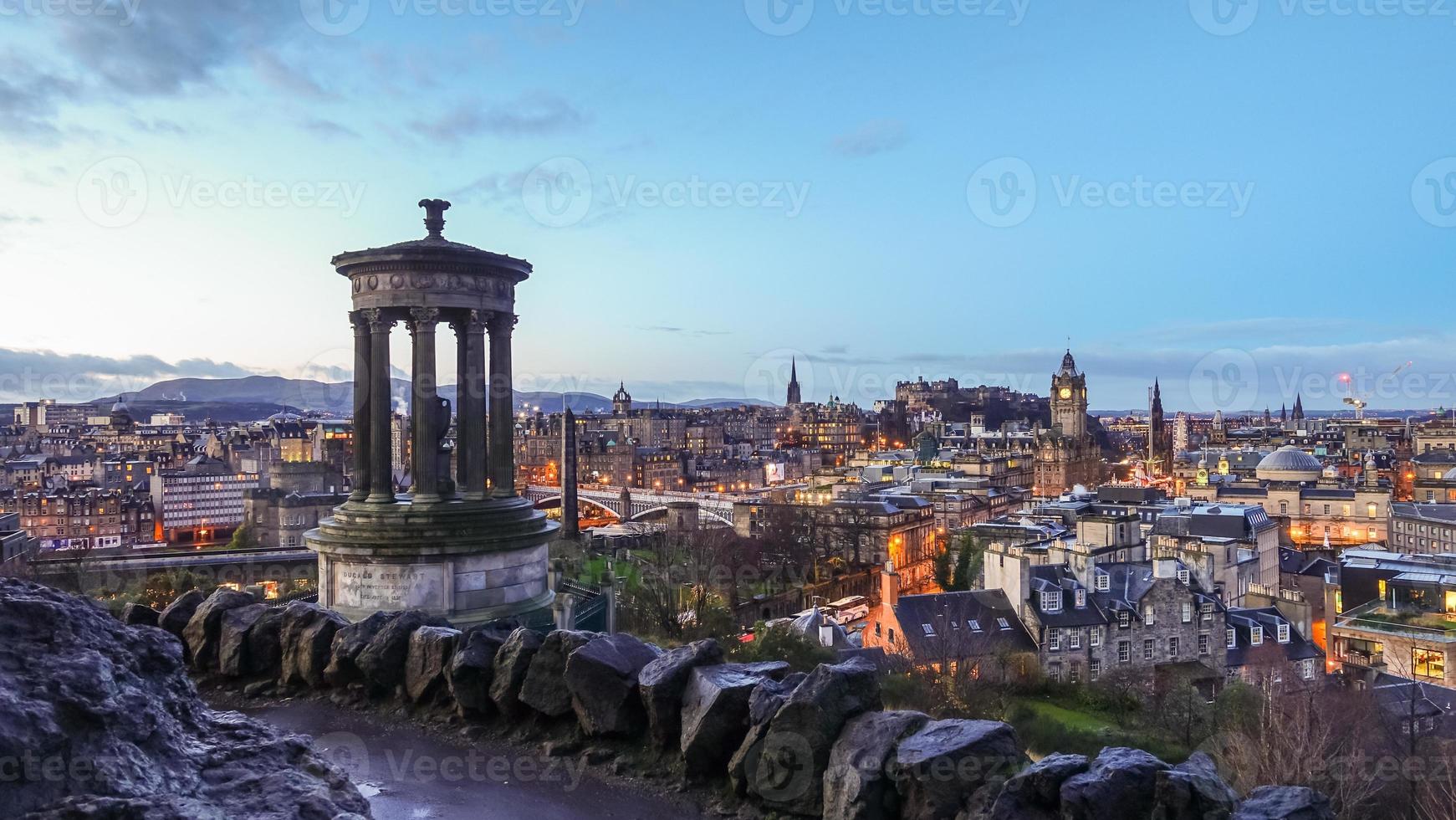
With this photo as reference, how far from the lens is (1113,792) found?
12.4 ft

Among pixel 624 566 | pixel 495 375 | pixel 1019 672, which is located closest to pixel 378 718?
pixel 495 375

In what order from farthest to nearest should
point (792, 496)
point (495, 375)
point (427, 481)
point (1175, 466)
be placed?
point (1175, 466)
point (792, 496)
point (495, 375)
point (427, 481)

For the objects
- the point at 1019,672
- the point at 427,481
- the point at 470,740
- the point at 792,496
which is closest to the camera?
the point at 470,740

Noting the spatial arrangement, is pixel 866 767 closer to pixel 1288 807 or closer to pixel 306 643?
pixel 1288 807

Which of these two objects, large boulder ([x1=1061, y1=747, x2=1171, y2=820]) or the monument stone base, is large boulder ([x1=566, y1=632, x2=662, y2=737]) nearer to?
large boulder ([x1=1061, y1=747, x2=1171, y2=820])

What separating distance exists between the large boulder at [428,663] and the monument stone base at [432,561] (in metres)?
5.27

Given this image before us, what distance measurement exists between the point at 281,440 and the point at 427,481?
442 feet

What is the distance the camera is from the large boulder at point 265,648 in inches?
290

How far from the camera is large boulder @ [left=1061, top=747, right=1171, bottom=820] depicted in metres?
3.76

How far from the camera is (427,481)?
13305mm

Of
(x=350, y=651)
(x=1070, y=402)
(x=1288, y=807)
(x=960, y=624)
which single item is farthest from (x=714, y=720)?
(x=1070, y=402)

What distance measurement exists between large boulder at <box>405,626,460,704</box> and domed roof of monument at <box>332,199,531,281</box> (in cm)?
753

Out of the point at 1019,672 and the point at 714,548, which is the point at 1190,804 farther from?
the point at 714,548

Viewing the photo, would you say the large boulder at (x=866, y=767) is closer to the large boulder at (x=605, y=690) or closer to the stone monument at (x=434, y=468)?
the large boulder at (x=605, y=690)
